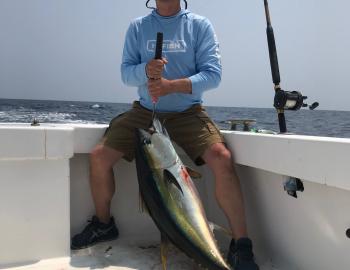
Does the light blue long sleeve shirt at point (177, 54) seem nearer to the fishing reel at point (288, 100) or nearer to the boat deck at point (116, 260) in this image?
the fishing reel at point (288, 100)

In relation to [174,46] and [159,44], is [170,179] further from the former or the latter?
[174,46]

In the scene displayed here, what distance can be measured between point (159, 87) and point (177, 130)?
42 centimetres

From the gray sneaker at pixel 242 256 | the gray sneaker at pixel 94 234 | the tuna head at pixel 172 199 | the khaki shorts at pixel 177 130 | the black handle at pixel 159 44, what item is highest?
the black handle at pixel 159 44

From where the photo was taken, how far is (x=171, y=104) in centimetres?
320

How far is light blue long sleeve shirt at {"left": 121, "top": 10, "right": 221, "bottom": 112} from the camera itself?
3.14m

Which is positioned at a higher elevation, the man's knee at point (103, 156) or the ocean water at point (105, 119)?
the man's knee at point (103, 156)

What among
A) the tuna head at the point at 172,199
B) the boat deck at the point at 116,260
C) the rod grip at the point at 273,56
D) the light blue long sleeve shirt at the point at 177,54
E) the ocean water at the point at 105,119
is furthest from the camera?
the ocean water at the point at 105,119

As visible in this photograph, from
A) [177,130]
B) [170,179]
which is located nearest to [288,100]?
[177,130]

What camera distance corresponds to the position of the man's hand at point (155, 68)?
2744mm

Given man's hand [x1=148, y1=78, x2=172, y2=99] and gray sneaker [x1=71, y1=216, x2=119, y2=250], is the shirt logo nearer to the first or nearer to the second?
man's hand [x1=148, y1=78, x2=172, y2=99]

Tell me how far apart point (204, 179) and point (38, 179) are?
1344mm

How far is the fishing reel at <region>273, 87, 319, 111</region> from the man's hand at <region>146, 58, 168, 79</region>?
0.89 m

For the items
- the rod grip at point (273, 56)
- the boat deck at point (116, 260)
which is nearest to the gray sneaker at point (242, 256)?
the boat deck at point (116, 260)

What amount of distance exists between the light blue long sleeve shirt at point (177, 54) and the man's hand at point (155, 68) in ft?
0.75
